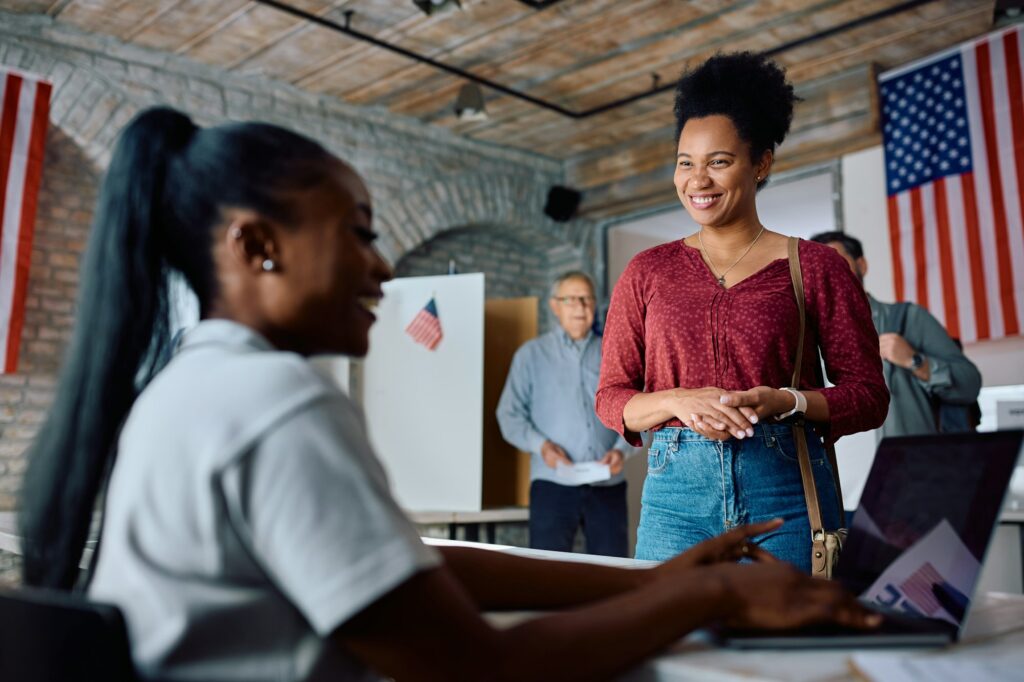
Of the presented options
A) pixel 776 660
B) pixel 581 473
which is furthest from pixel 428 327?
pixel 776 660

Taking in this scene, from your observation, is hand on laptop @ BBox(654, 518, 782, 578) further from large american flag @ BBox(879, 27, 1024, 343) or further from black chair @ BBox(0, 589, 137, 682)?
large american flag @ BBox(879, 27, 1024, 343)

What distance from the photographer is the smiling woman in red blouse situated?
1513mm

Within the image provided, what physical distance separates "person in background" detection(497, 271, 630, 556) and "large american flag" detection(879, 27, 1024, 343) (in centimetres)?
199

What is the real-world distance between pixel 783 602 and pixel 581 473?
3.43 meters

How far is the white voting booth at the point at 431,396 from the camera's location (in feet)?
15.4

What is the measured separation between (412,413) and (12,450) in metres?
2.24

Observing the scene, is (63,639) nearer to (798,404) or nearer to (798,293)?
(798,404)

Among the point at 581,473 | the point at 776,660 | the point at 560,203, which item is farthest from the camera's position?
the point at 560,203

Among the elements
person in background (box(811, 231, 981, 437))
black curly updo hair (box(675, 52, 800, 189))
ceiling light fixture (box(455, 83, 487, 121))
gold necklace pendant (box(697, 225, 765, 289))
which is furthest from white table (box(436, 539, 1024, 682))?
ceiling light fixture (box(455, 83, 487, 121))

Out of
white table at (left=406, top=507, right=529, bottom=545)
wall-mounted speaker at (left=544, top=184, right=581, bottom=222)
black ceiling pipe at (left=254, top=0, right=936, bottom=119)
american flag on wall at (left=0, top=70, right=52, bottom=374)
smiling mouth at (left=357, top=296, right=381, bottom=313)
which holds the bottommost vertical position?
white table at (left=406, top=507, right=529, bottom=545)

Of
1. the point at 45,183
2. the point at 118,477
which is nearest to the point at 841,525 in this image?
the point at 118,477

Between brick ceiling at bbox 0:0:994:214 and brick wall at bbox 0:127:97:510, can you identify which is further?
brick wall at bbox 0:127:97:510

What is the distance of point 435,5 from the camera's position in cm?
436

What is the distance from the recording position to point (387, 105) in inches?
237
